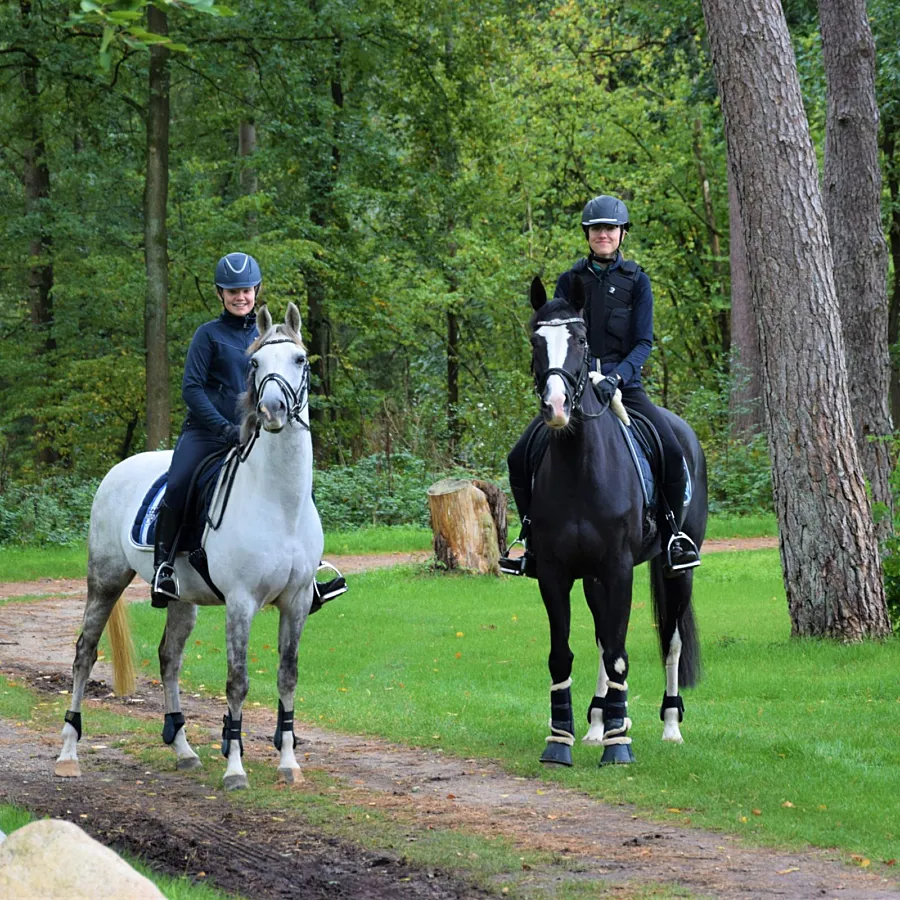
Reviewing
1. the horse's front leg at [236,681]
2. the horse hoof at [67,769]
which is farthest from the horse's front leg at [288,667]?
the horse hoof at [67,769]

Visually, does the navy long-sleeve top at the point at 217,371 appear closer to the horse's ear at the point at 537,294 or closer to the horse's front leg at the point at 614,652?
the horse's ear at the point at 537,294

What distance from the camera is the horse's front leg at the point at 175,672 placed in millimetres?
8625

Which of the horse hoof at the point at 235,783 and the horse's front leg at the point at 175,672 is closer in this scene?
the horse hoof at the point at 235,783

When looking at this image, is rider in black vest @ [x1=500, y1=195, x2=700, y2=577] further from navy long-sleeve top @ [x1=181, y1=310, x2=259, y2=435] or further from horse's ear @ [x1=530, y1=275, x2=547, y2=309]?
navy long-sleeve top @ [x1=181, y1=310, x2=259, y2=435]

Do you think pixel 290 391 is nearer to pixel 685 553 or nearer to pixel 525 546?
pixel 525 546

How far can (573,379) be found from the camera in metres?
7.88

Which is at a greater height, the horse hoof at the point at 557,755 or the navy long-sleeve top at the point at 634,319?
the navy long-sleeve top at the point at 634,319

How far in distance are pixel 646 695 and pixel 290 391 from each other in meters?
4.95

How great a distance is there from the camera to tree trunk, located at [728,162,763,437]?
28.4m

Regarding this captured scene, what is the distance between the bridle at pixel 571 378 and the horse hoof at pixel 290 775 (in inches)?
103

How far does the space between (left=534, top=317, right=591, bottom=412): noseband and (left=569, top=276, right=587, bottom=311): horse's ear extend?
0.11 m

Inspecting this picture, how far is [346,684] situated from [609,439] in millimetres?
4612

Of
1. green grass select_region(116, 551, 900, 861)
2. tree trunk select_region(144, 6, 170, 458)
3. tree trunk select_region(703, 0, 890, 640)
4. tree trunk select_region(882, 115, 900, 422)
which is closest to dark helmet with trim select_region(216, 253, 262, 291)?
green grass select_region(116, 551, 900, 861)

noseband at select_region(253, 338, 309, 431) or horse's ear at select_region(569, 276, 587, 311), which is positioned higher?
horse's ear at select_region(569, 276, 587, 311)
